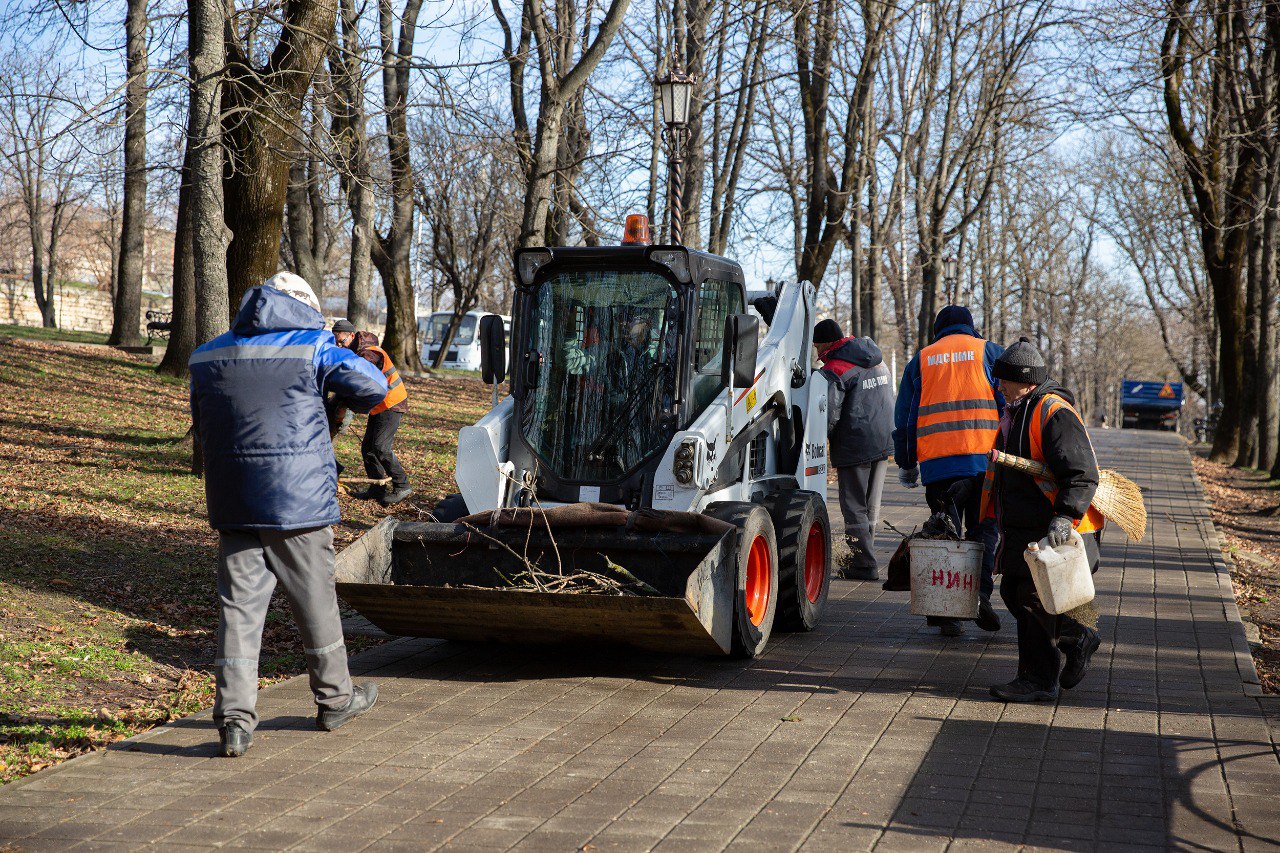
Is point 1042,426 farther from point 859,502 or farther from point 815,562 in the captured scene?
point 859,502

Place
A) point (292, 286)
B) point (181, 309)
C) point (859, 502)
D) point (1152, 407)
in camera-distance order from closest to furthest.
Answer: point (292, 286) < point (859, 502) < point (181, 309) < point (1152, 407)

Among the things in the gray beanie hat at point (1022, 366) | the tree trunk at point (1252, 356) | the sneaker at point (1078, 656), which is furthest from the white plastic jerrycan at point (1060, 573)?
the tree trunk at point (1252, 356)

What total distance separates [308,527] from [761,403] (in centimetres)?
352

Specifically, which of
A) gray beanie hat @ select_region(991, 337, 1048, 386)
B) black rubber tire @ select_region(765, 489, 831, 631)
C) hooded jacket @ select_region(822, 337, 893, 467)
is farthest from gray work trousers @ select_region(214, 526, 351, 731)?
hooded jacket @ select_region(822, 337, 893, 467)

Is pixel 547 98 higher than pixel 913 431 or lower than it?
higher

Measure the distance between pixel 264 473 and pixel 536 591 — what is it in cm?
150

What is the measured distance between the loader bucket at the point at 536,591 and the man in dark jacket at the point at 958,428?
2.05 m

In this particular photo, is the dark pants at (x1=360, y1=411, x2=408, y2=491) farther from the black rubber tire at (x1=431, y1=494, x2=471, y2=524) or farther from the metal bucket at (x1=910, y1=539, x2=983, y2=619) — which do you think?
the metal bucket at (x1=910, y1=539, x2=983, y2=619)

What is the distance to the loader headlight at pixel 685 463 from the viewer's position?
6.85 meters

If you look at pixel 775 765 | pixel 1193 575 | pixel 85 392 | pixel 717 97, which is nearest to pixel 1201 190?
pixel 717 97

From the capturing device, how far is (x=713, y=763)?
505 cm

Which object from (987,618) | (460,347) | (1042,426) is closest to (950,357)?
(987,618)

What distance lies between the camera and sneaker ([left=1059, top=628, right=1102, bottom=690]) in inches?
242

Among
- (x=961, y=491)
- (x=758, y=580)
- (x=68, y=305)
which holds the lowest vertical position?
(x=758, y=580)
